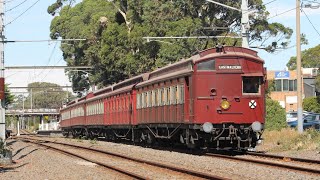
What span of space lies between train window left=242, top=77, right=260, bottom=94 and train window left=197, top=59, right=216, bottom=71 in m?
1.12

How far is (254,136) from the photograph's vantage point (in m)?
21.0

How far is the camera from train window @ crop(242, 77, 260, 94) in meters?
20.9

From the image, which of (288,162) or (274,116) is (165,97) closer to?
(288,162)

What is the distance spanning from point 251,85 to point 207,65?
64.5 inches

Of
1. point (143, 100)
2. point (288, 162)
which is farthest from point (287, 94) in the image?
point (288, 162)

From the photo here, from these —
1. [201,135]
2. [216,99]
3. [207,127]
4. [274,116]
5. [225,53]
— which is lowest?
[201,135]

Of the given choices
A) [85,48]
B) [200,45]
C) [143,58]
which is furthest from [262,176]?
[85,48]

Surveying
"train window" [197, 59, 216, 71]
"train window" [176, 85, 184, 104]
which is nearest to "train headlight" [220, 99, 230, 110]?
"train window" [197, 59, 216, 71]

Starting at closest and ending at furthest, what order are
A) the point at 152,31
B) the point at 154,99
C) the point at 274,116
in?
the point at 154,99
the point at 274,116
the point at 152,31

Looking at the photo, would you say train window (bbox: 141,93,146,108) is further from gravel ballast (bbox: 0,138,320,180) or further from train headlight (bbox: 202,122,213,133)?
train headlight (bbox: 202,122,213,133)

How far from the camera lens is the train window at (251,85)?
2088 cm

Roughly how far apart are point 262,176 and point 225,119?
6423mm

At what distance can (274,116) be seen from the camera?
41.2m

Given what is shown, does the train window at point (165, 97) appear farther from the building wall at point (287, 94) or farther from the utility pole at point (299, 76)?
the building wall at point (287, 94)
